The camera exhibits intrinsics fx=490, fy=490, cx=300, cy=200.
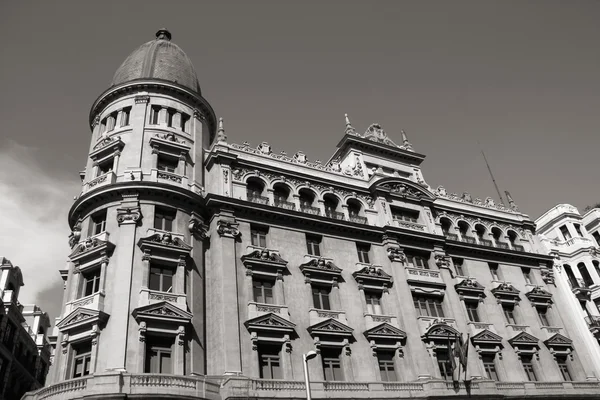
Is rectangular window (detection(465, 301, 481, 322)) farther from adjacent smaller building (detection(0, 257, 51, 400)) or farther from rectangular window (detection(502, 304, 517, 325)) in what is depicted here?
adjacent smaller building (detection(0, 257, 51, 400))

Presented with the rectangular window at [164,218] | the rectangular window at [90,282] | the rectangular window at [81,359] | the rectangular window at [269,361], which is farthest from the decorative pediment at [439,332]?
the rectangular window at [90,282]

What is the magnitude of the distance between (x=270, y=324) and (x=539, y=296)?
100ft

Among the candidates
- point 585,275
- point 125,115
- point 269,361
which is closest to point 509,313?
point 585,275

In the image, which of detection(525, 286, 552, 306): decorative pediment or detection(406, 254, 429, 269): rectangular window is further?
detection(525, 286, 552, 306): decorative pediment

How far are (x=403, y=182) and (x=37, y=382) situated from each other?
52.5 m

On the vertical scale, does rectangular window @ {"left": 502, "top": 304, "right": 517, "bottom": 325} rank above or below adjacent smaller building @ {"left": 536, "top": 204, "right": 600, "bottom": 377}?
below

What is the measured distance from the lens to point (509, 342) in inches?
1714

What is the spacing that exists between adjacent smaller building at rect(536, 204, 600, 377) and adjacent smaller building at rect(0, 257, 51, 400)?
5866cm

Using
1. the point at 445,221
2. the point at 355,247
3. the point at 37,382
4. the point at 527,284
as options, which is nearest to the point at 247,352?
the point at 355,247

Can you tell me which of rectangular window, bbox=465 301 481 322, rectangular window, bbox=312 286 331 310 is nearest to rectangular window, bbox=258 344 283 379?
rectangular window, bbox=312 286 331 310

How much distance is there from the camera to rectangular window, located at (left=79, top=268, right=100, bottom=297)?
32688mm

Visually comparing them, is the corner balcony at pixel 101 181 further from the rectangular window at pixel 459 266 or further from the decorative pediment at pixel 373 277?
the rectangular window at pixel 459 266

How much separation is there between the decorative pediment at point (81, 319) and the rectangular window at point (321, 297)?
49.4 feet

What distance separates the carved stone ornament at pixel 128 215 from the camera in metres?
34.0
